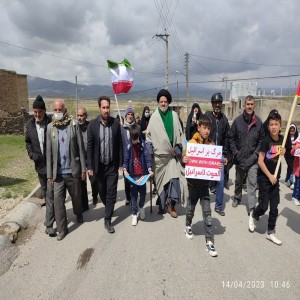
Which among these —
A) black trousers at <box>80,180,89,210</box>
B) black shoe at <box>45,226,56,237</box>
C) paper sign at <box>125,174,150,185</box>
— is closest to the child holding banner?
paper sign at <box>125,174,150,185</box>

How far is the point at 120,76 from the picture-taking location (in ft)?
24.5

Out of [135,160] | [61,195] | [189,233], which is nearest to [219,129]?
[135,160]

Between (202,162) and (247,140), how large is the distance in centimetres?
170

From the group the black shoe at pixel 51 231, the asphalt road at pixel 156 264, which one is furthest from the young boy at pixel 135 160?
the black shoe at pixel 51 231

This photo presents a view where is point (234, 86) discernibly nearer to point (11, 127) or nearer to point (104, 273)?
point (11, 127)

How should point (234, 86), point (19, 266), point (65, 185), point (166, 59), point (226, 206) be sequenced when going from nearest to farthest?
1. point (19, 266)
2. point (65, 185)
3. point (226, 206)
4. point (166, 59)
5. point (234, 86)

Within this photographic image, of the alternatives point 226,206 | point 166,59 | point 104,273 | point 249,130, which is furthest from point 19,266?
point 166,59

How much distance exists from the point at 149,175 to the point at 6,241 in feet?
7.99

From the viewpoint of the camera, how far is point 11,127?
2280cm

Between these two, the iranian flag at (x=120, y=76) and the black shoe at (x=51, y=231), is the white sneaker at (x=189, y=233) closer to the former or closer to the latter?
the black shoe at (x=51, y=231)

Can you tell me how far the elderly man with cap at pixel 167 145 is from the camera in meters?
5.22

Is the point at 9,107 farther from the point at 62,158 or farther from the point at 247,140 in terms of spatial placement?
the point at 247,140

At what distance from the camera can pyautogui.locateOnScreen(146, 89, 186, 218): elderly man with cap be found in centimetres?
522

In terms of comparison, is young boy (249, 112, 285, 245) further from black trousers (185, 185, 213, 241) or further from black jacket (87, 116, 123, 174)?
black jacket (87, 116, 123, 174)
